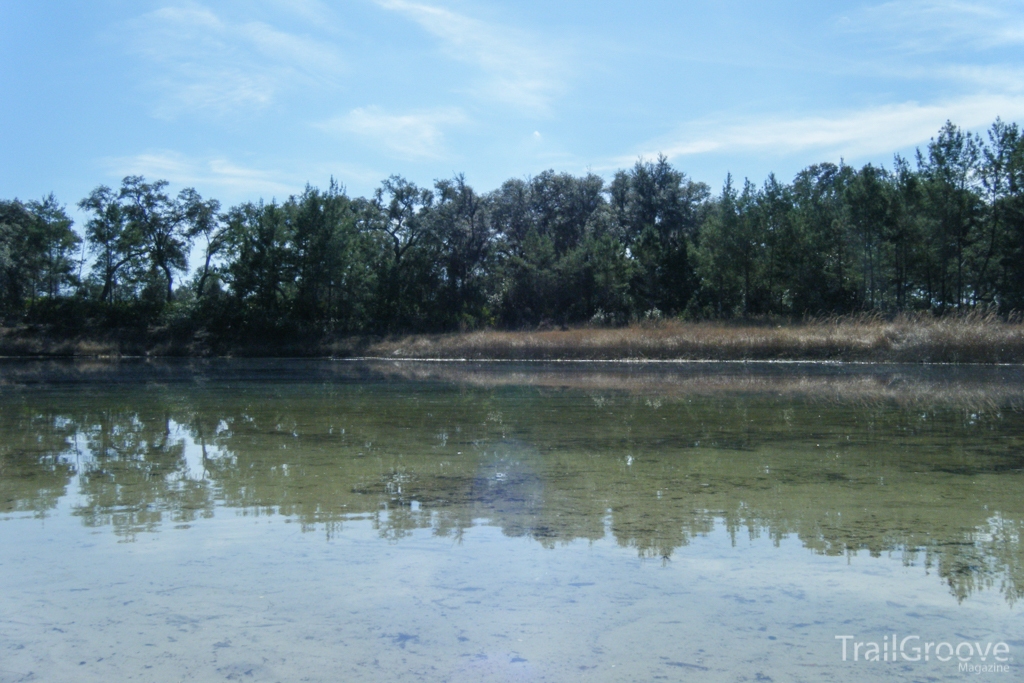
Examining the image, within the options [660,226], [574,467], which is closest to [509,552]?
[574,467]

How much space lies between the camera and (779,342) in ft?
110

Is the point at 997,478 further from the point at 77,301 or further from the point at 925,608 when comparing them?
the point at 77,301

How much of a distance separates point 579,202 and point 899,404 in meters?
49.8

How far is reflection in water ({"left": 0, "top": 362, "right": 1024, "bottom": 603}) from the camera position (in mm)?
5840

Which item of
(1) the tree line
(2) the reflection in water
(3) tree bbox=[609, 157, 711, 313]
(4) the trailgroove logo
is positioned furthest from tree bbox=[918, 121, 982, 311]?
(4) the trailgroove logo

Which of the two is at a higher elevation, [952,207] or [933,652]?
[952,207]

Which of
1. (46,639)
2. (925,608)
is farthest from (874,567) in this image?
(46,639)

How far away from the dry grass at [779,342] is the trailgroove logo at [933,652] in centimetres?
2843

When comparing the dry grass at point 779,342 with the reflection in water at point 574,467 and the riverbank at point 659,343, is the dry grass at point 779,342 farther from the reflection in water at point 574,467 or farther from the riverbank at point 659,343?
the reflection in water at point 574,467

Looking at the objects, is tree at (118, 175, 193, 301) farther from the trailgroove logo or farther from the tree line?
the trailgroove logo

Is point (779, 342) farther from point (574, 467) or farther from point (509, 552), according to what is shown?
point (509, 552)

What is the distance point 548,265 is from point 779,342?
2218cm

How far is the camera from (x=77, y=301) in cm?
5475

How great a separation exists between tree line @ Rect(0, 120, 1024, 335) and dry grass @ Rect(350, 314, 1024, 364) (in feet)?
22.0
